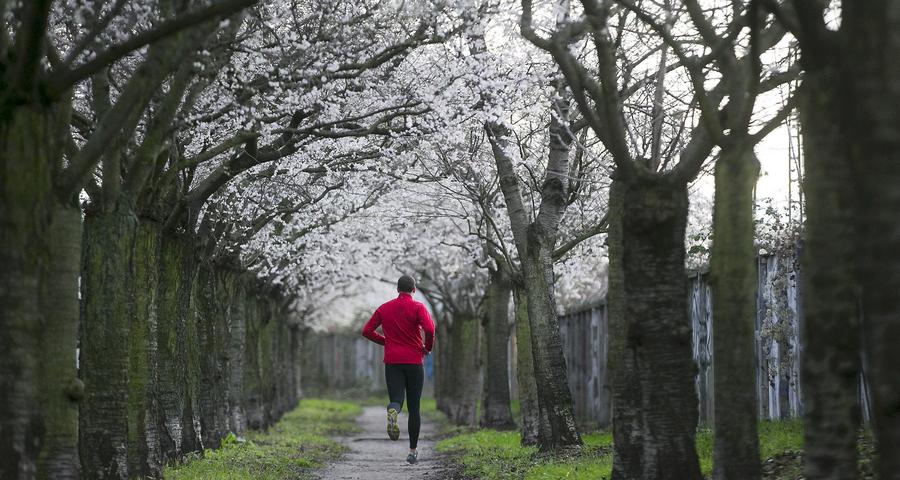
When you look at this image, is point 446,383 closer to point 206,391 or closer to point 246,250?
point 246,250

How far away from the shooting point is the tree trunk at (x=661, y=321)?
324 inches

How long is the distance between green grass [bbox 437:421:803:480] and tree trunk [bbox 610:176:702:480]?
1.93 m

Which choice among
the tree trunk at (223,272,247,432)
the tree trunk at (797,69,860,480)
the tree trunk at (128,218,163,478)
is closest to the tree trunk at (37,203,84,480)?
the tree trunk at (128,218,163,478)

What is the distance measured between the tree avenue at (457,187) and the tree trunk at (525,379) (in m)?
0.07

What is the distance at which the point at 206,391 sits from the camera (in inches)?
720

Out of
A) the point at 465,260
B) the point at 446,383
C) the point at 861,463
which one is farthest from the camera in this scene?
the point at 446,383

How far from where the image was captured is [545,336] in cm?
1515

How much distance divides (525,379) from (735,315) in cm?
1222

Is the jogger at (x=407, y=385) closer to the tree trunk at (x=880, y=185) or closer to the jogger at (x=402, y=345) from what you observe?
the jogger at (x=402, y=345)

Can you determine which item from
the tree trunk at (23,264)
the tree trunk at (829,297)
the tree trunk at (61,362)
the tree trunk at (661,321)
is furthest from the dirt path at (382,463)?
the tree trunk at (829,297)

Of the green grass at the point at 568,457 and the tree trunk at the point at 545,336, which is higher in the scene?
the tree trunk at the point at 545,336

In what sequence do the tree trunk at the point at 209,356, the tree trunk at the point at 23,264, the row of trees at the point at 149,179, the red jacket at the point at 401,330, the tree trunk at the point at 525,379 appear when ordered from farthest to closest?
the tree trunk at the point at 525,379, the tree trunk at the point at 209,356, the red jacket at the point at 401,330, the row of trees at the point at 149,179, the tree trunk at the point at 23,264

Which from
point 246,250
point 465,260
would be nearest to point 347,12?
point 246,250

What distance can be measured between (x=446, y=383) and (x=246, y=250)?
640 inches
